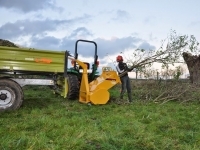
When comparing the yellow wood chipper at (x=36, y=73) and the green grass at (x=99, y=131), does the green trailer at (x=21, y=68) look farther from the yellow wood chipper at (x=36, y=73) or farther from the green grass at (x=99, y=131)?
the green grass at (x=99, y=131)

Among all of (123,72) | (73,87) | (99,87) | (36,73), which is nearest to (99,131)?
(36,73)

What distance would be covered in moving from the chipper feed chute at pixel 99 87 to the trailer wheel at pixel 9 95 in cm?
248

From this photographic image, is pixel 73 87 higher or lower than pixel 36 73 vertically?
lower

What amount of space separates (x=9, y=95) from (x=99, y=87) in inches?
119

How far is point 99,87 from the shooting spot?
10.6 m

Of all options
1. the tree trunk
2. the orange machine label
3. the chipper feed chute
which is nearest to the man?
the chipper feed chute

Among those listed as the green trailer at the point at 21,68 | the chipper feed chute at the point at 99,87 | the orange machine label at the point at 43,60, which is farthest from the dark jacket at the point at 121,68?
the orange machine label at the point at 43,60

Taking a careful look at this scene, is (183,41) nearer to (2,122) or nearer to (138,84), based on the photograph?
(138,84)

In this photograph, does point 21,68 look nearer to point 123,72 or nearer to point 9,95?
point 9,95

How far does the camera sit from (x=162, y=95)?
41.7 ft

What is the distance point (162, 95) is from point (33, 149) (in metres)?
8.64

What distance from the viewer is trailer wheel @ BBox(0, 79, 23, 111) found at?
884 centimetres

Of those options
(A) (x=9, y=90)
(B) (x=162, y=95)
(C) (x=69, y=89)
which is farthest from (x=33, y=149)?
(B) (x=162, y=95)

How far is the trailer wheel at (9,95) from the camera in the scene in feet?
29.0
